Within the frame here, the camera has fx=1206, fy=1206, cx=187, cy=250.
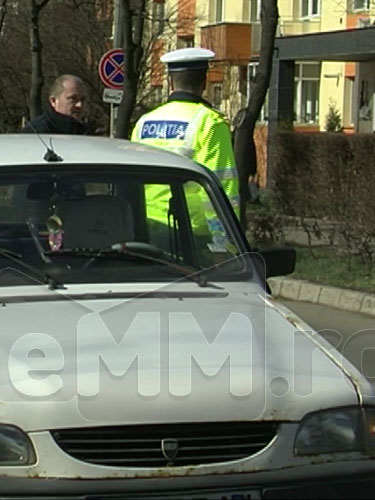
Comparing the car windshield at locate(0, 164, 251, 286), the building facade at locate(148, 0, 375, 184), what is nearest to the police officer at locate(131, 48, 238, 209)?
the car windshield at locate(0, 164, 251, 286)

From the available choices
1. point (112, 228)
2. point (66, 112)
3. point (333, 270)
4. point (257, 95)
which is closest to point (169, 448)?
point (112, 228)

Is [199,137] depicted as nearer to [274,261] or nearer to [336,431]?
[274,261]

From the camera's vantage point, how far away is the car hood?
3.88 meters

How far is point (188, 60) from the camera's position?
7648 mm

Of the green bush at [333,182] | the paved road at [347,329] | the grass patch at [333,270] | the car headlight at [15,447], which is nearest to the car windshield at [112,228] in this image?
the car headlight at [15,447]

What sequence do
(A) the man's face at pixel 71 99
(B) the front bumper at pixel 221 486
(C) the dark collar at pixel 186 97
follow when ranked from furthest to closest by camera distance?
(A) the man's face at pixel 71 99 < (C) the dark collar at pixel 186 97 < (B) the front bumper at pixel 221 486

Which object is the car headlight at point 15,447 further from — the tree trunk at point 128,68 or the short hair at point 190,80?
the tree trunk at point 128,68

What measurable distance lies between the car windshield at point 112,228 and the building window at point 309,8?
119 feet

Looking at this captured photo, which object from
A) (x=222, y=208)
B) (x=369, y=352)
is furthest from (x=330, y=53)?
(x=222, y=208)

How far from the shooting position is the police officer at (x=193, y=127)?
736 centimetres

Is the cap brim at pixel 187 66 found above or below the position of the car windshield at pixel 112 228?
above

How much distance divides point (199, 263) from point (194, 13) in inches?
1596

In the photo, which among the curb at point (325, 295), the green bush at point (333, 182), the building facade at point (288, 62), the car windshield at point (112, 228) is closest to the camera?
the car windshield at point (112, 228)

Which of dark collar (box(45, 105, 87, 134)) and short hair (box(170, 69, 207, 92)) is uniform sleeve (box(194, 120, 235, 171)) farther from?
dark collar (box(45, 105, 87, 134))
